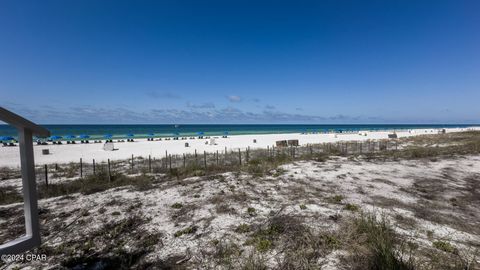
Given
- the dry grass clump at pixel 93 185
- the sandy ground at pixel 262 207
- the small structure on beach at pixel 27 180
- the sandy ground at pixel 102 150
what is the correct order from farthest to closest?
the sandy ground at pixel 102 150
the dry grass clump at pixel 93 185
the sandy ground at pixel 262 207
the small structure on beach at pixel 27 180

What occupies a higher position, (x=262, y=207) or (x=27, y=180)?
(x=27, y=180)

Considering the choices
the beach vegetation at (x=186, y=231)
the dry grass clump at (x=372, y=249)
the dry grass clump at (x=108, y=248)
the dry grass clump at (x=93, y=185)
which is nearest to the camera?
the dry grass clump at (x=372, y=249)

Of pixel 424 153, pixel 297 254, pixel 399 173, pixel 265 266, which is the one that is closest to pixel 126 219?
pixel 265 266

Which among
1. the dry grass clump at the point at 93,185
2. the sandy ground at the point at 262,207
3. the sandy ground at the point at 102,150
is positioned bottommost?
the sandy ground at the point at 262,207

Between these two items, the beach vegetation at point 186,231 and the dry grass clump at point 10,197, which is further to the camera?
the dry grass clump at point 10,197

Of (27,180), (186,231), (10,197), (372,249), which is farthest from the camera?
(10,197)

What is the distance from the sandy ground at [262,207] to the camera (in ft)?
18.3

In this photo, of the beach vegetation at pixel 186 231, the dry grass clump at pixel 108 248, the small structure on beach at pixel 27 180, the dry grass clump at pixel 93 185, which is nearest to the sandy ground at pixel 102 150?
the dry grass clump at pixel 93 185

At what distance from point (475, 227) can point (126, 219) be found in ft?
35.6

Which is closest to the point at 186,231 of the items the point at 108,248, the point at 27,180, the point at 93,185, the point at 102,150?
the point at 108,248

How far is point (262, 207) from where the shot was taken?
7816mm

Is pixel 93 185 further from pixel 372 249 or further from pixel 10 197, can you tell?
pixel 372 249

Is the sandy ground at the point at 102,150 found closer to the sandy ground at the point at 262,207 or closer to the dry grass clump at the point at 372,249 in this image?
the sandy ground at the point at 262,207

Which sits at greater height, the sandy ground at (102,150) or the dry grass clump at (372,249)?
the sandy ground at (102,150)
